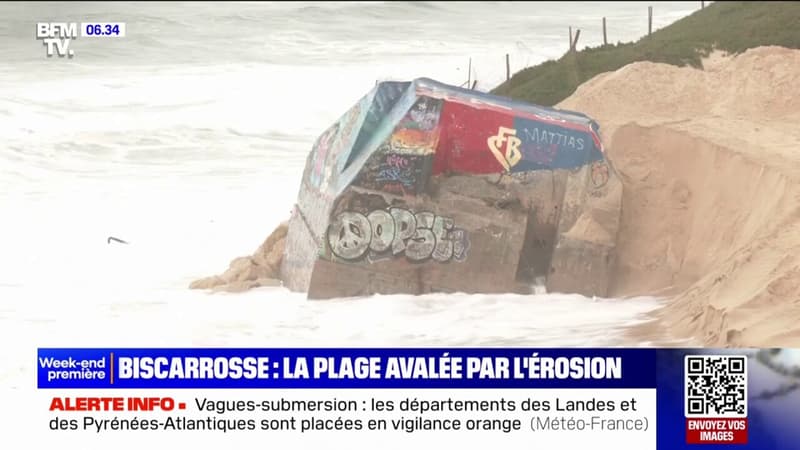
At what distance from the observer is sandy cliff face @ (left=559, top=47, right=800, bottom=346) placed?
1728 cm

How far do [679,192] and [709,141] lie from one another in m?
0.80

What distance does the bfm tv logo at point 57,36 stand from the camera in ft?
138

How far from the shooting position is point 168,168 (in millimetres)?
40969

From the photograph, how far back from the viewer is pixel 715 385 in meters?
13.9

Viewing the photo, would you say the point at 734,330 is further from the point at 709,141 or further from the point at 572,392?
the point at 709,141

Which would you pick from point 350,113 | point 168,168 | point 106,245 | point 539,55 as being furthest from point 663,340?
point 539,55

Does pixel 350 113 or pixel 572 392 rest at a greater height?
pixel 350 113

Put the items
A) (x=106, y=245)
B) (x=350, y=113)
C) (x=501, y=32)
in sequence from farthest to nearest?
1. (x=501, y=32)
2. (x=106, y=245)
3. (x=350, y=113)

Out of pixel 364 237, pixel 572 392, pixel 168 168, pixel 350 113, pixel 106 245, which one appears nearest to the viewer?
pixel 572 392

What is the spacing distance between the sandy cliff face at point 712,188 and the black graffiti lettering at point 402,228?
9.39ft

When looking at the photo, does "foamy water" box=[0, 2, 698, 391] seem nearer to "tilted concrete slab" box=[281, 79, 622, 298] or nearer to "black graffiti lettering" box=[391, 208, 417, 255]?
"tilted concrete slab" box=[281, 79, 622, 298]
